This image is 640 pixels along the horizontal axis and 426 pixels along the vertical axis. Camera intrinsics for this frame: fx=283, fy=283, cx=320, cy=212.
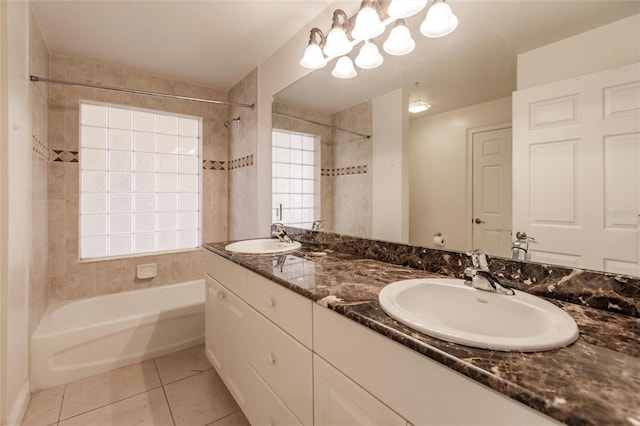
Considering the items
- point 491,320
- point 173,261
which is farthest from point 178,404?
point 491,320

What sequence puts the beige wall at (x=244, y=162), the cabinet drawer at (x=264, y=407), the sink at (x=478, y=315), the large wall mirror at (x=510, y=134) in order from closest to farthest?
the sink at (x=478, y=315)
the large wall mirror at (x=510, y=134)
the cabinet drawer at (x=264, y=407)
the beige wall at (x=244, y=162)

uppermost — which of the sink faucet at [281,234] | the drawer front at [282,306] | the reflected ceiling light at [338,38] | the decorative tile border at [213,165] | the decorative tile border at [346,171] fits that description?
the reflected ceiling light at [338,38]

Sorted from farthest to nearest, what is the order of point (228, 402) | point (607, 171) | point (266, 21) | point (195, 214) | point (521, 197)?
1. point (195, 214)
2. point (266, 21)
3. point (228, 402)
4. point (521, 197)
5. point (607, 171)

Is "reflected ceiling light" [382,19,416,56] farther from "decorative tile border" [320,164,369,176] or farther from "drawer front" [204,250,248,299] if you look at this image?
"drawer front" [204,250,248,299]

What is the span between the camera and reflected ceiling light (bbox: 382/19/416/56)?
1274mm

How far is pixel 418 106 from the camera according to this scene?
1.26 metres

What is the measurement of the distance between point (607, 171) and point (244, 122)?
250cm

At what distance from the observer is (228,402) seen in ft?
5.31

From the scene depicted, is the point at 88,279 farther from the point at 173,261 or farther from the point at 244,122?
the point at 244,122

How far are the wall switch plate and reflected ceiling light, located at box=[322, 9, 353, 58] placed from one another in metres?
2.39

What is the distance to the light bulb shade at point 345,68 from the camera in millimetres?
1580

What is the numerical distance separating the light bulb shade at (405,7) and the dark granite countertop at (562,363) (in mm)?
1150

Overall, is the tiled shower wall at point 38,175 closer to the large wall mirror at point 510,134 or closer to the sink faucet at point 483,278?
the large wall mirror at point 510,134

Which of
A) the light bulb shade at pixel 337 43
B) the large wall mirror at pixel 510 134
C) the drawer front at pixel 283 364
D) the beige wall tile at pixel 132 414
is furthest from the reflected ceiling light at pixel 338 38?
the beige wall tile at pixel 132 414
